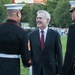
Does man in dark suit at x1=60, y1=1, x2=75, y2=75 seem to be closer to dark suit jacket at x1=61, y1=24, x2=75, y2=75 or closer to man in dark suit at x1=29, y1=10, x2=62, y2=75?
dark suit jacket at x1=61, y1=24, x2=75, y2=75

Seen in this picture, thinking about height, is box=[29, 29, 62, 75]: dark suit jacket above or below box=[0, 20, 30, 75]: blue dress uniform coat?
below

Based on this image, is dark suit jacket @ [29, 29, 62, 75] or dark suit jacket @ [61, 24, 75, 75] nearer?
dark suit jacket @ [61, 24, 75, 75]

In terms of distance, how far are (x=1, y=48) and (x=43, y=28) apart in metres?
1.19

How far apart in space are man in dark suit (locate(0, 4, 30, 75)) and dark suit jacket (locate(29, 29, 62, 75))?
0.83 metres

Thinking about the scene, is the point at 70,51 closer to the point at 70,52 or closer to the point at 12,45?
the point at 70,52

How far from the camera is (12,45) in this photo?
17.8 feet

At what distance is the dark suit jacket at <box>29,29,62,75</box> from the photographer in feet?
20.8

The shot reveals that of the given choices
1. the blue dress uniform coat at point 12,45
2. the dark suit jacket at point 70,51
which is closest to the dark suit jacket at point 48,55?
the blue dress uniform coat at point 12,45

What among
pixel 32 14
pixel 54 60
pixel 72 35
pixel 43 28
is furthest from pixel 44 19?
pixel 32 14

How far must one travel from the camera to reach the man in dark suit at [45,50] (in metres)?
6.34

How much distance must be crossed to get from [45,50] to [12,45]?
1042mm

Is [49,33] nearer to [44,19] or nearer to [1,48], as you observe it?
[44,19]

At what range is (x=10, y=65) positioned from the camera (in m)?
5.52

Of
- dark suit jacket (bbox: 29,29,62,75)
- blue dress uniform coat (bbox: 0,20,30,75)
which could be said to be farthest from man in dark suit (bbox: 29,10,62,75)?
blue dress uniform coat (bbox: 0,20,30,75)
